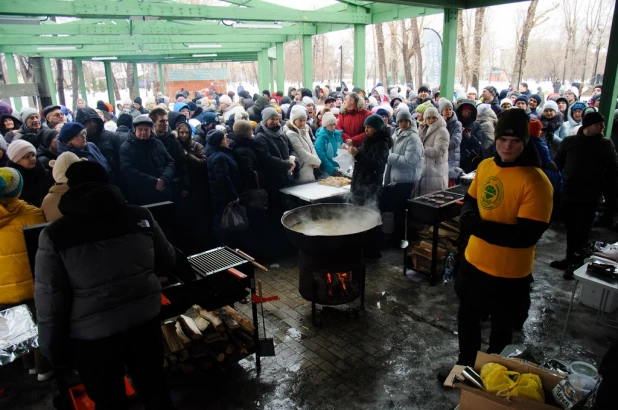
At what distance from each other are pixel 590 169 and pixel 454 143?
227 centimetres

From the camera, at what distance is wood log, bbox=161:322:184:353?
11.8 feet

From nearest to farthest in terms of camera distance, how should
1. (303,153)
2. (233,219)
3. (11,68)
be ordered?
(233,219) → (303,153) → (11,68)

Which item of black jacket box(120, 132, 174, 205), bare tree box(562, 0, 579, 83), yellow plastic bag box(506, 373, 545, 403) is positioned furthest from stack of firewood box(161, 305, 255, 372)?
bare tree box(562, 0, 579, 83)

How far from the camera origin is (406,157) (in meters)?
6.20

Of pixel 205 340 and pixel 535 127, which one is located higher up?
pixel 535 127

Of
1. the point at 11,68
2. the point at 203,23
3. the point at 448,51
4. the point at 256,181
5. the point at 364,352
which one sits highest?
the point at 203,23

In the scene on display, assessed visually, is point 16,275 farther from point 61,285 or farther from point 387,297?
point 387,297

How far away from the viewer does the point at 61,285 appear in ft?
7.72

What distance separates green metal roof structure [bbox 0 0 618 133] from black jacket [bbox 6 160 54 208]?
328 centimetres

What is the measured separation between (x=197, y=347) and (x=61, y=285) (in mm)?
1687

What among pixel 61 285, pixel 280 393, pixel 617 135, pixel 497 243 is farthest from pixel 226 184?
pixel 617 135

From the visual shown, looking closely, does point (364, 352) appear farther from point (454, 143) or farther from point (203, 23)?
point (203, 23)

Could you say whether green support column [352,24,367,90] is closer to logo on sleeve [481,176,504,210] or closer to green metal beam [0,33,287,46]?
green metal beam [0,33,287,46]

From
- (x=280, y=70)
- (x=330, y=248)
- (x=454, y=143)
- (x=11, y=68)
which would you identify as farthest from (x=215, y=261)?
(x=11, y=68)
